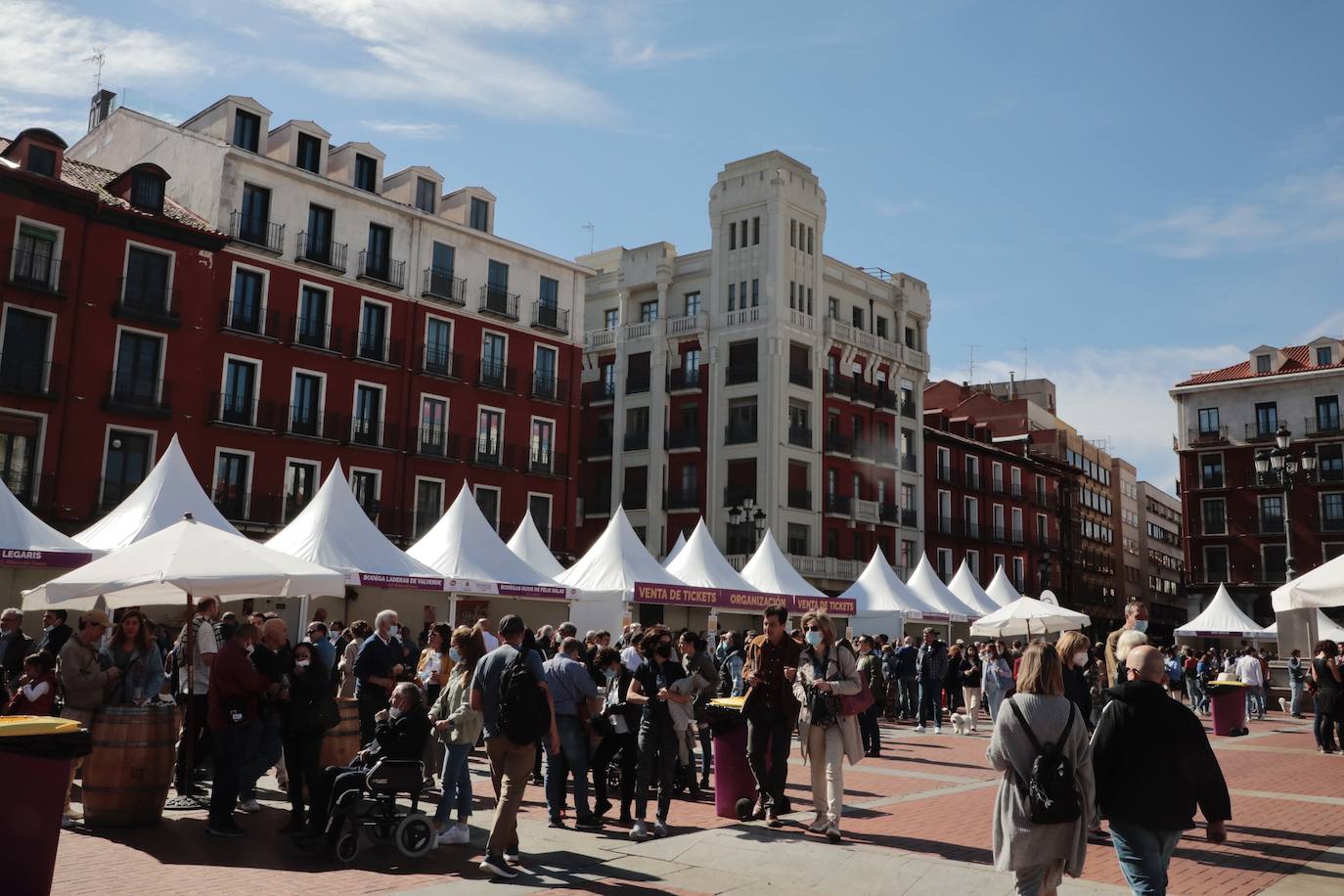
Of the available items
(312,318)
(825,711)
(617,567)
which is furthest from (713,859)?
(312,318)

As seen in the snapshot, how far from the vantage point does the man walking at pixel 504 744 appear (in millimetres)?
8062

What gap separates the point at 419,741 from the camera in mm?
8828

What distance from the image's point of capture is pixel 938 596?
33.4m

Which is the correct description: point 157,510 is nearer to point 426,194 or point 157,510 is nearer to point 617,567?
point 617,567

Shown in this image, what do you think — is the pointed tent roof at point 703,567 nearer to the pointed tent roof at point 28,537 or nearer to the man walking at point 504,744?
the pointed tent roof at point 28,537

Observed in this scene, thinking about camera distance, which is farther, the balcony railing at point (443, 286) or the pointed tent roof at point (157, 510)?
the balcony railing at point (443, 286)

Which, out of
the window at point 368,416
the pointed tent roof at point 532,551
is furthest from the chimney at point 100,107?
the pointed tent roof at point 532,551

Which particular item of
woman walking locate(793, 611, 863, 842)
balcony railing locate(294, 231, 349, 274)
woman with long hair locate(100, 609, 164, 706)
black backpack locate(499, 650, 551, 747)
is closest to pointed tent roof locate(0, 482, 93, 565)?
woman with long hair locate(100, 609, 164, 706)

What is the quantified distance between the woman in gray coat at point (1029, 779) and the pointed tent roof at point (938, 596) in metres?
26.8

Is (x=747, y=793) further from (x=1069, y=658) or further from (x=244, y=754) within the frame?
(x=244, y=754)

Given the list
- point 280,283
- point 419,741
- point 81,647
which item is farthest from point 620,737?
point 280,283

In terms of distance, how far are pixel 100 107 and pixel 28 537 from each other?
30100 mm

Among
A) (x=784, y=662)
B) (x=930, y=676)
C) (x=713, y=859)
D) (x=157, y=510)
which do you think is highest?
(x=157, y=510)

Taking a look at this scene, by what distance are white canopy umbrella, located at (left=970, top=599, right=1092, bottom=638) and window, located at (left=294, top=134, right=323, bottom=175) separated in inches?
1060
